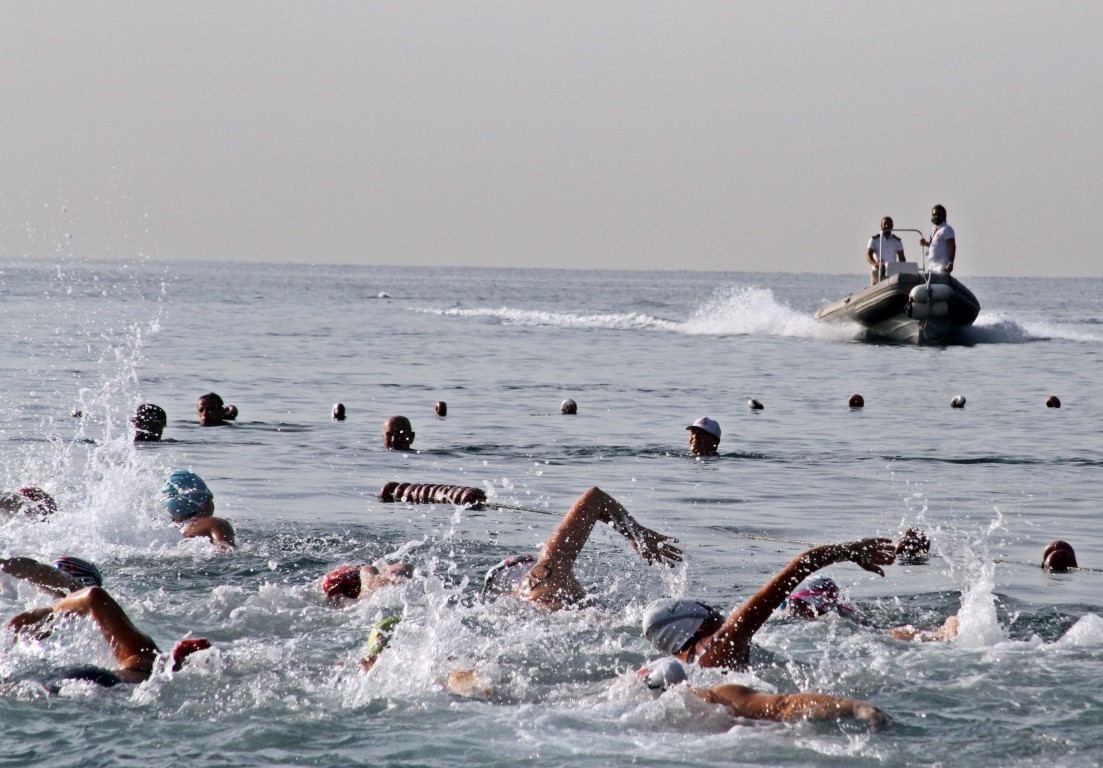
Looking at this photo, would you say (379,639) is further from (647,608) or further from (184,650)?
(647,608)

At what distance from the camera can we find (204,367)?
30.7 metres

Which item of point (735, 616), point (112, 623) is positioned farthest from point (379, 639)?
point (735, 616)

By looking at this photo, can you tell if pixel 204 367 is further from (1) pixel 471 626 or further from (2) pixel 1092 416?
(1) pixel 471 626

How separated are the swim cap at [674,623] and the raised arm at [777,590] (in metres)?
0.20

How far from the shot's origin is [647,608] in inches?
295

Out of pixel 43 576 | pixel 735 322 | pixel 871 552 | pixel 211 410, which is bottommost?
pixel 43 576

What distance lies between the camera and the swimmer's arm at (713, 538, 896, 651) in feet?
20.3

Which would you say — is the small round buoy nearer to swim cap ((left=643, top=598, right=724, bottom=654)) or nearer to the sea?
the sea

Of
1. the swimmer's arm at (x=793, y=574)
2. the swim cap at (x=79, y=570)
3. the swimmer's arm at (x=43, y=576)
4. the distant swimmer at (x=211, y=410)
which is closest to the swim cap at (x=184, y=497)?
the swim cap at (x=79, y=570)

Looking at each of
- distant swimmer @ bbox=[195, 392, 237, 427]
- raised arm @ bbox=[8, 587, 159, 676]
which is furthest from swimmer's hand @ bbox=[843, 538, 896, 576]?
distant swimmer @ bbox=[195, 392, 237, 427]

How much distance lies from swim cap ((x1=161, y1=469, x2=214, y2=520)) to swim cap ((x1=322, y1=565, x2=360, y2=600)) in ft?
6.98

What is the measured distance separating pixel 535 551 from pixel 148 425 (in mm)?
8584

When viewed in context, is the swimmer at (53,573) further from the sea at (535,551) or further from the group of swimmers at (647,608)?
the sea at (535,551)

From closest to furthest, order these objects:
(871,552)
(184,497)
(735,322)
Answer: (871,552)
(184,497)
(735,322)
